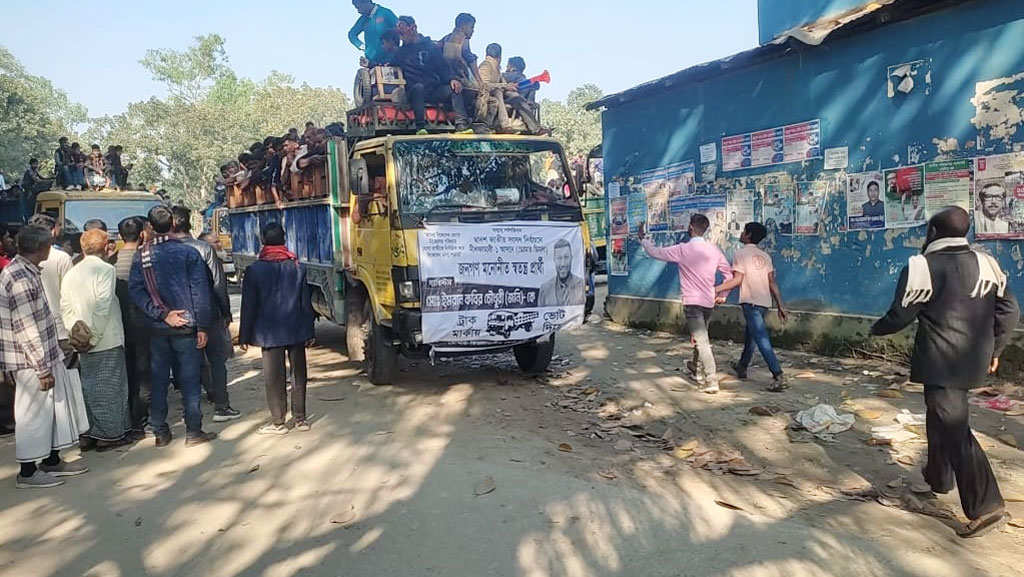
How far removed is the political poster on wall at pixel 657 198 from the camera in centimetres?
1045

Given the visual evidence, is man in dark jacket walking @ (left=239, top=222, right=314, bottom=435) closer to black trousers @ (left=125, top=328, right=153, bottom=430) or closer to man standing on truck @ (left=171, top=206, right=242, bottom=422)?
man standing on truck @ (left=171, top=206, right=242, bottom=422)

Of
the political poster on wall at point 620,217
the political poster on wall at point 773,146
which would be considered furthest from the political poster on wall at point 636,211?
the political poster on wall at point 773,146

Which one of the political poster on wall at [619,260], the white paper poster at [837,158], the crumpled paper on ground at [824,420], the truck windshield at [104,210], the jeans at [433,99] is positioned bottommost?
the crumpled paper on ground at [824,420]

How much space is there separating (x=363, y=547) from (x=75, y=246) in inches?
204

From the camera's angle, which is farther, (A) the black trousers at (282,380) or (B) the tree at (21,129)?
(B) the tree at (21,129)

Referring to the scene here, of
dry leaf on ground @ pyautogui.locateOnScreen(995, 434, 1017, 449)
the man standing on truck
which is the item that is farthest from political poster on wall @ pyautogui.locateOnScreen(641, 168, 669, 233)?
the man standing on truck

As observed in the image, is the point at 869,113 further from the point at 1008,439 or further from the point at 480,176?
the point at 480,176

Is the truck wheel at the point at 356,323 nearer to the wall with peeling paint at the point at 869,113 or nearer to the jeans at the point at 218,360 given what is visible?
the jeans at the point at 218,360

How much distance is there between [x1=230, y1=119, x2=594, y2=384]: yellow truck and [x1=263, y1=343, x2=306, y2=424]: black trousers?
0.96 meters

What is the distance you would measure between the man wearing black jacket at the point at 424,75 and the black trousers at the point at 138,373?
3.42m

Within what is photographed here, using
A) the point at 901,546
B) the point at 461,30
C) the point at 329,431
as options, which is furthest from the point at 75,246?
the point at 901,546

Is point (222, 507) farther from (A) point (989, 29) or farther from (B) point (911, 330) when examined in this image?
(A) point (989, 29)

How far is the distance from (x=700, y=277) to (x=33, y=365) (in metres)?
5.40

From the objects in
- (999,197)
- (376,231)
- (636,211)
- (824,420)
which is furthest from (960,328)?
(636,211)
